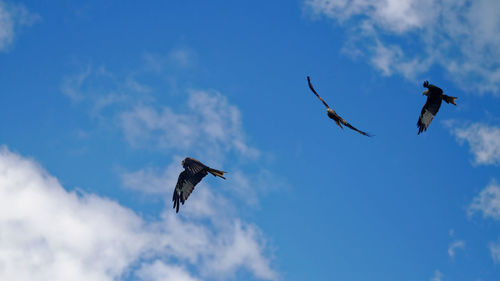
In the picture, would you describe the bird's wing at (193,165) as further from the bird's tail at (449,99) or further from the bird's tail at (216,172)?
the bird's tail at (449,99)

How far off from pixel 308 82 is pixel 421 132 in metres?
9.83

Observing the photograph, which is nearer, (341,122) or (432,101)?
(341,122)

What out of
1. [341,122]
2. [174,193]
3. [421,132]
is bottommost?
[174,193]

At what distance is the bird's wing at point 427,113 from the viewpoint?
30.4 m

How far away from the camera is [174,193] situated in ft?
100

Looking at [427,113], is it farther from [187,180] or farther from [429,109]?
[187,180]

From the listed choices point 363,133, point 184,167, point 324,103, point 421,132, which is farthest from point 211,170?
point 421,132

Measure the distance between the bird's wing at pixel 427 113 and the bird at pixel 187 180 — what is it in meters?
13.8

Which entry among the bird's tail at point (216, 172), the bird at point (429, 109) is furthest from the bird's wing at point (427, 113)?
the bird's tail at point (216, 172)

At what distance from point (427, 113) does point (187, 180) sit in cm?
1579

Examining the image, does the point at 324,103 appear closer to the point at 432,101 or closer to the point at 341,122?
the point at 341,122

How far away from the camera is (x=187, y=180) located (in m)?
30.7

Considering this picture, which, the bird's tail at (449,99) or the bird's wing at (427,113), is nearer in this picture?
the bird's tail at (449,99)

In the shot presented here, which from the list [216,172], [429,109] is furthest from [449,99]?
[216,172]
